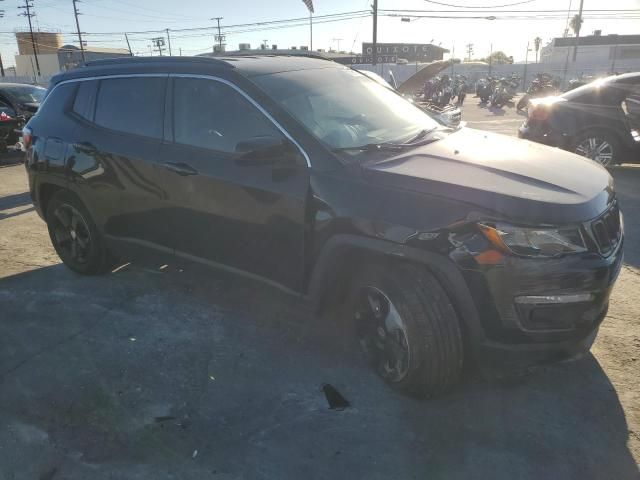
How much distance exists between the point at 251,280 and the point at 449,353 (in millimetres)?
1367

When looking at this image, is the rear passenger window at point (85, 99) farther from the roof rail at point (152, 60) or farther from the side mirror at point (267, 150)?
the side mirror at point (267, 150)

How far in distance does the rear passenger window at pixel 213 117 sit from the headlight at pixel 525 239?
1.37 m

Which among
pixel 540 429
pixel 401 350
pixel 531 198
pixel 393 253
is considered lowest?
pixel 540 429

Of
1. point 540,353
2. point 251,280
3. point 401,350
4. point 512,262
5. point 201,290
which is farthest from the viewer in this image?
point 201,290

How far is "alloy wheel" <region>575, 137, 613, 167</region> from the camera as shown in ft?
25.9

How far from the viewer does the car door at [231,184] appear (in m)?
2.94

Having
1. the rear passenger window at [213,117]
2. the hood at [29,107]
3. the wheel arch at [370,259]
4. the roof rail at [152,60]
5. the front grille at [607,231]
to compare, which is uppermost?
the roof rail at [152,60]

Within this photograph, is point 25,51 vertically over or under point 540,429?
over

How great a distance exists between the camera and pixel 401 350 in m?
2.79

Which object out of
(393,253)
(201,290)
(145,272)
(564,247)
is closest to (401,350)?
(393,253)

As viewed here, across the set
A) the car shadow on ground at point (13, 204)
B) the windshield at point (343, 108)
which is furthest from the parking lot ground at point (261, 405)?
the car shadow on ground at point (13, 204)

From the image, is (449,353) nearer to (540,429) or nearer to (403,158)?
(540,429)

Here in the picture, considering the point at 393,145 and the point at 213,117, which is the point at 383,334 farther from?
the point at 213,117

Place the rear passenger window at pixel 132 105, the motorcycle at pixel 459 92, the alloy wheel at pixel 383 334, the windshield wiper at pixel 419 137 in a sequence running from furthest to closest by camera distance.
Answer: the motorcycle at pixel 459 92
the rear passenger window at pixel 132 105
the windshield wiper at pixel 419 137
the alloy wheel at pixel 383 334
